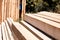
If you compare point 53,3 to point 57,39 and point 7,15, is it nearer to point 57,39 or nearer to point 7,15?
point 7,15

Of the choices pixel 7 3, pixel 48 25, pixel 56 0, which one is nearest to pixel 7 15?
pixel 7 3

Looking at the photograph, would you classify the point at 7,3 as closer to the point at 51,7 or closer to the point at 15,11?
the point at 15,11

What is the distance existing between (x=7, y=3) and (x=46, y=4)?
4.58 meters

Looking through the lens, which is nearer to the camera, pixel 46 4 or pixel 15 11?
pixel 15 11

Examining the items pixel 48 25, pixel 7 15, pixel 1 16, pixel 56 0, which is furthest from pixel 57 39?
pixel 56 0

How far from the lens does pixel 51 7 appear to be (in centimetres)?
977

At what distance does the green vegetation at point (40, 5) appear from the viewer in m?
9.56

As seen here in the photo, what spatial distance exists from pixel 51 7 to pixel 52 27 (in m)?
8.10

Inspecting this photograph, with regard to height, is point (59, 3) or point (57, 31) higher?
point (57, 31)

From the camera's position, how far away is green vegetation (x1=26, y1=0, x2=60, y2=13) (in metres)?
9.56

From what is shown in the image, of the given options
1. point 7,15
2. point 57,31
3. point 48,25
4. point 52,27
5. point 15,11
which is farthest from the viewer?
point 7,15

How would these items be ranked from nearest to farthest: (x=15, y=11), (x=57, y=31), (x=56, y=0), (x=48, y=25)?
(x=57, y=31)
(x=48, y=25)
(x=15, y=11)
(x=56, y=0)

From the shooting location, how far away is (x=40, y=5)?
9.77 meters

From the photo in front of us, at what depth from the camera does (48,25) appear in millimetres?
1915
